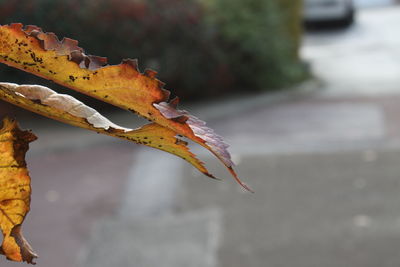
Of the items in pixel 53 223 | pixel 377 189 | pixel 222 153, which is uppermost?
pixel 222 153

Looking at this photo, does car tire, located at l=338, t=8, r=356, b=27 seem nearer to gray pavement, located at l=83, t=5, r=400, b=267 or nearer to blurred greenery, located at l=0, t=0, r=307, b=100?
blurred greenery, located at l=0, t=0, r=307, b=100

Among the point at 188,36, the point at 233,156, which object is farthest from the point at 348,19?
the point at 233,156

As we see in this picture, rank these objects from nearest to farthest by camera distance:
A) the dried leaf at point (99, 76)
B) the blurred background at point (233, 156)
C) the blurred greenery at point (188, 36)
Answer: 1. the dried leaf at point (99, 76)
2. the blurred background at point (233, 156)
3. the blurred greenery at point (188, 36)

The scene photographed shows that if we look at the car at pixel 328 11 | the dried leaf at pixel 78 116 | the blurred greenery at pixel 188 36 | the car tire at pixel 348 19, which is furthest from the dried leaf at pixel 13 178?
the car tire at pixel 348 19

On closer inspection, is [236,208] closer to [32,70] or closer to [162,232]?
[162,232]

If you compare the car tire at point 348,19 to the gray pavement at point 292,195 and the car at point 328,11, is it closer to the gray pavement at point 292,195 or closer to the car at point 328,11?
the car at point 328,11

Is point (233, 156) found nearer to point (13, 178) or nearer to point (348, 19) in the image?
point (13, 178)

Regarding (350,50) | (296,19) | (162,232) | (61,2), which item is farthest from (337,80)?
(162,232)

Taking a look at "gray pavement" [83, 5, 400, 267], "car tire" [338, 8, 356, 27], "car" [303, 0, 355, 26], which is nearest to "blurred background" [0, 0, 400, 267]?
"gray pavement" [83, 5, 400, 267]

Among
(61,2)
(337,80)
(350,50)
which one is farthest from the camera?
(350,50)
